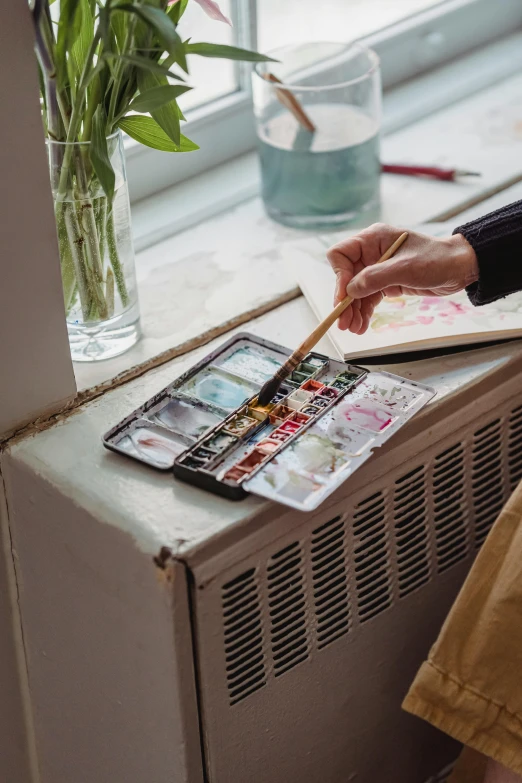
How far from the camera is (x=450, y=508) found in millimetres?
981

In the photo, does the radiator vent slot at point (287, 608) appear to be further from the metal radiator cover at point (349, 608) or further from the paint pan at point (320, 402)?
the paint pan at point (320, 402)

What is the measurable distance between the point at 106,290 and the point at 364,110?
433 millimetres

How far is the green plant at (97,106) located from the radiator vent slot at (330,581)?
11.1 inches

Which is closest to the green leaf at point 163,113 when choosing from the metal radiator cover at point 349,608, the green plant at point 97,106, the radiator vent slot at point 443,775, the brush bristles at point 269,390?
the green plant at point 97,106

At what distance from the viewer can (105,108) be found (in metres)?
0.85

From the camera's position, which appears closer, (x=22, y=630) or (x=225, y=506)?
(x=225, y=506)

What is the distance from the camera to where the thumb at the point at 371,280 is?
859 millimetres

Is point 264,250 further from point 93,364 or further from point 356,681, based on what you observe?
point 356,681

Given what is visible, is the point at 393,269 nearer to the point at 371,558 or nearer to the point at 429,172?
the point at 371,558

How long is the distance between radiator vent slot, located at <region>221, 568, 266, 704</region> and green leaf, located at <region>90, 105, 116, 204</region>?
33 centimetres

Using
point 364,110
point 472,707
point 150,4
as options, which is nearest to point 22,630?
point 472,707

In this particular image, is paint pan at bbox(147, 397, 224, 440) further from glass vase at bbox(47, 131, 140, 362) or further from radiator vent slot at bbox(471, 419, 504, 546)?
radiator vent slot at bbox(471, 419, 504, 546)

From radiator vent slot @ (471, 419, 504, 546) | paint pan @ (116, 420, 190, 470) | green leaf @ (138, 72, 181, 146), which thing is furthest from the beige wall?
radiator vent slot @ (471, 419, 504, 546)

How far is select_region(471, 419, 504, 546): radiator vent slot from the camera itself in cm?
98
